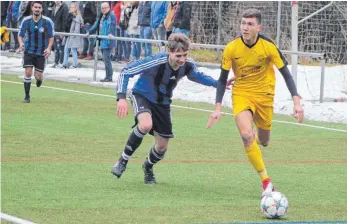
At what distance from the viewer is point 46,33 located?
20656mm

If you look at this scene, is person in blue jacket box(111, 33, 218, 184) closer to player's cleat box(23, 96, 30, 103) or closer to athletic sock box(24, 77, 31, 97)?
athletic sock box(24, 77, 31, 97)

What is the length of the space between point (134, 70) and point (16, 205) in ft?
7.59

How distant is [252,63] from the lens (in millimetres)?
11266

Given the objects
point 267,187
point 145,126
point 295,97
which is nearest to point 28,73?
point 145,126

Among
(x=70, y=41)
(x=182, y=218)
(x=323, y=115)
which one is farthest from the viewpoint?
(x=70, y=41)

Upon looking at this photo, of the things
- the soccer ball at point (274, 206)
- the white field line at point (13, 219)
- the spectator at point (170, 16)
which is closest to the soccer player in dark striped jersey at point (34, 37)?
the spectator at point (170, 16)

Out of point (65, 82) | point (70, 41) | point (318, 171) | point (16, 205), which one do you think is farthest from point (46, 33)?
point (16, 205)

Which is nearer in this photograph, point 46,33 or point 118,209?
point 118,209

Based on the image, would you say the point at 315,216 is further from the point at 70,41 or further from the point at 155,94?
the point at 70,41

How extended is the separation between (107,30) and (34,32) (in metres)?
5.42

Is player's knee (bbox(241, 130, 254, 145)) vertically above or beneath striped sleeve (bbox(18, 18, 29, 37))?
beneath

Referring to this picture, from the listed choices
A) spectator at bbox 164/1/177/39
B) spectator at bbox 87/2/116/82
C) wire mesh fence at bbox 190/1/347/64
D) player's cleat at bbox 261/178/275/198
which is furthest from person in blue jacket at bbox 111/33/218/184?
spectator at bbox 87/2/116/82

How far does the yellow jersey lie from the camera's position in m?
11.2

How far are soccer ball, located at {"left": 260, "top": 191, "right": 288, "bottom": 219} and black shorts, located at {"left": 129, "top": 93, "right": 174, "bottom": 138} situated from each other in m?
2.23
